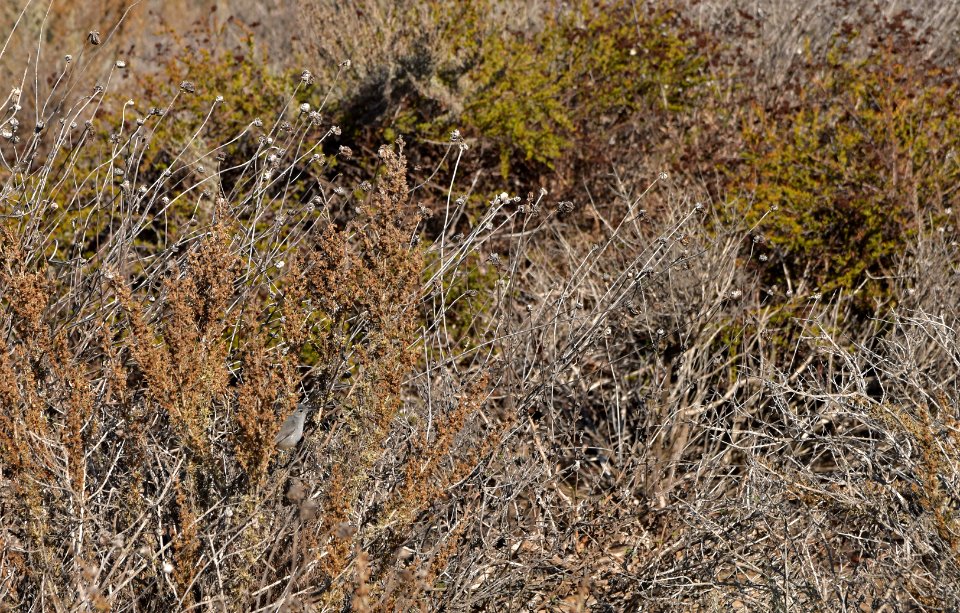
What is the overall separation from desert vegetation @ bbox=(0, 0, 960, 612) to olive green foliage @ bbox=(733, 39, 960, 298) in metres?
0.02

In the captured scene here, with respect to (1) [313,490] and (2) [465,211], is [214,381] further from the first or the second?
(2) [465,211]

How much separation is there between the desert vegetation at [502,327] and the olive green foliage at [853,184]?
2cm

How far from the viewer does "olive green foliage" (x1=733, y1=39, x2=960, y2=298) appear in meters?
4.31

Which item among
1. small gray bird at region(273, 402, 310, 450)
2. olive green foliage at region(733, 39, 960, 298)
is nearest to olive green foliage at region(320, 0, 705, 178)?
olive green foliage at region(733, 39, 960, 298)

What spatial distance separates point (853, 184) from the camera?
4566 mm

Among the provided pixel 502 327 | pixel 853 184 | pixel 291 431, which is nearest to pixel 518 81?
pixel 853 184

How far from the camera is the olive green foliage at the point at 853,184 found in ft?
14.1

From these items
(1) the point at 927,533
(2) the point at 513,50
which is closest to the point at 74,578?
(1) the point at 927,533

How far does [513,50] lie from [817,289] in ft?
8.55

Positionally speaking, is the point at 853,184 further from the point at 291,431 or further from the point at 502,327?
the point at 291,431

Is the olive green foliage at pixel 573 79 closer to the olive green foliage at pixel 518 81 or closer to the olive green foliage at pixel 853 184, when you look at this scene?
Result: the olive green foliage at pixel 518 81

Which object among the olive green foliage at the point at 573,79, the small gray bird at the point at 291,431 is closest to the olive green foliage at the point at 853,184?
the olive green foliage at the point at 573,79

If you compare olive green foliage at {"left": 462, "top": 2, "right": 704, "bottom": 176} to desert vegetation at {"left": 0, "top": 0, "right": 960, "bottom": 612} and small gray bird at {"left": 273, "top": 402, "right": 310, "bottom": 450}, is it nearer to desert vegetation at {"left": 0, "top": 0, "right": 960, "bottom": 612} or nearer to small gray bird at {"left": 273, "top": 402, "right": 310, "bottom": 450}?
desert vegetation at {"left": 0, "top": 0, "right": 960, "bottom": 612}

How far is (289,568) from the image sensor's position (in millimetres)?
2256
